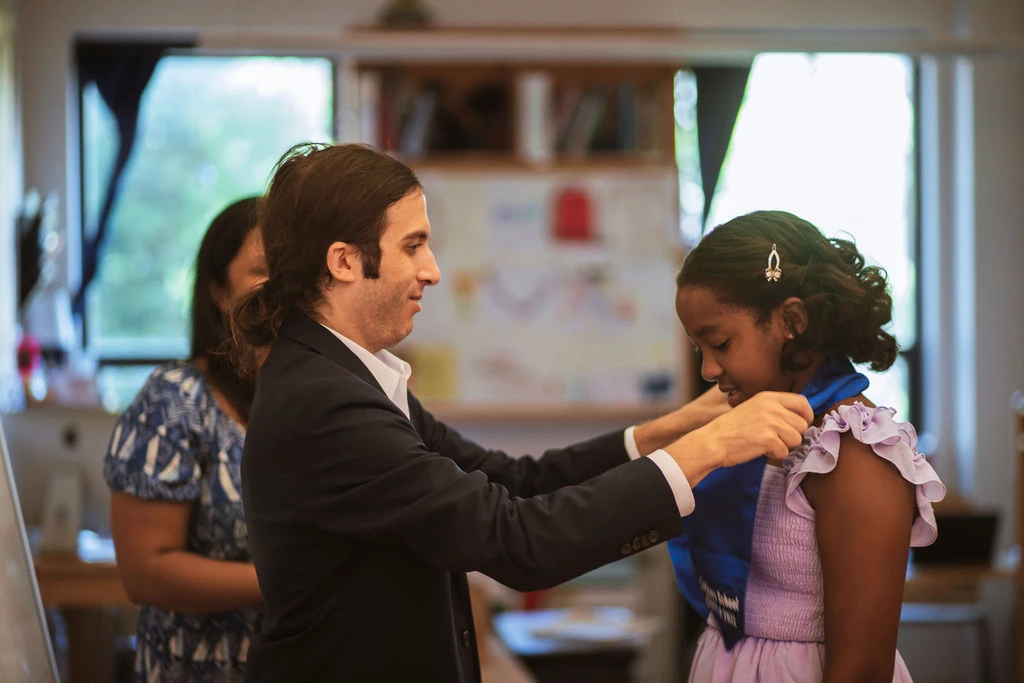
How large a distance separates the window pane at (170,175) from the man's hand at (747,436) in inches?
164

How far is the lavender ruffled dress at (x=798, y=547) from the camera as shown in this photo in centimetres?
146

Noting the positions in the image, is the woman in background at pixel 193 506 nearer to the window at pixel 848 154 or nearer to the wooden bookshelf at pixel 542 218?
the wooden bookshelf at pixel 542 218

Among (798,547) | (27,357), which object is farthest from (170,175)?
(798,547)

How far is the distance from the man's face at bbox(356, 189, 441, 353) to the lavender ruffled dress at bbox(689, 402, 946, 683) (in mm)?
574

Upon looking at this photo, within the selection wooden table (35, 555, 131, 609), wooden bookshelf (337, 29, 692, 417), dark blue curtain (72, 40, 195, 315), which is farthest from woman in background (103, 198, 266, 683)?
dark blue curtain (72, 40, 195, 315)

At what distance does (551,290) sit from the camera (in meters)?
4.99

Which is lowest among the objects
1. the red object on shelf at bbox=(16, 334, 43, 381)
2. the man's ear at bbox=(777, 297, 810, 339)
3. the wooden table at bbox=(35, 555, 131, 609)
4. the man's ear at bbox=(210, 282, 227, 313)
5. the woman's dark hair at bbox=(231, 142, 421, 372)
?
the wooden table at bbox=(35, 555, 131, 609)

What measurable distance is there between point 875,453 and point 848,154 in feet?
14.4

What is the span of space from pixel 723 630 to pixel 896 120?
4.45 metres

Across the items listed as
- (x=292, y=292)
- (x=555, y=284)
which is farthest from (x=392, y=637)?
(x=555, y=284)

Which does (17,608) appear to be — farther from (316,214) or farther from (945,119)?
(945,119)

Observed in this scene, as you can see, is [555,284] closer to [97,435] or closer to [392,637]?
[97,435]

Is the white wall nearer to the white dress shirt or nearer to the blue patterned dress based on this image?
the blue patterned dress

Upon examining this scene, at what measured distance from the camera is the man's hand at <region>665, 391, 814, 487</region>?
4.47ft
